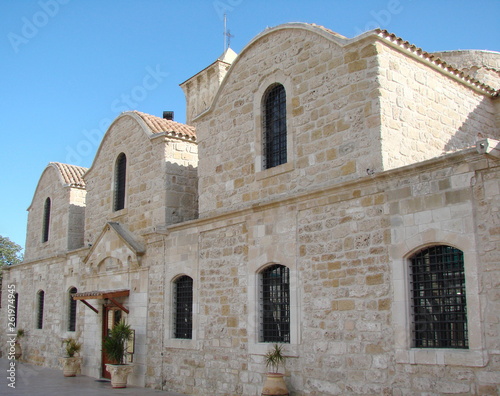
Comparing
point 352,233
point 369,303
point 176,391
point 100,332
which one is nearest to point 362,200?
point 352,233

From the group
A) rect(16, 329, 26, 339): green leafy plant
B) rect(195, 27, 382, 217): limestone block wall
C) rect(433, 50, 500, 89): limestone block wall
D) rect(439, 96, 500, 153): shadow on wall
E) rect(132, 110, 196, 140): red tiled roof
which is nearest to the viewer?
rect(195, 27, 382, 217): limestone block wall

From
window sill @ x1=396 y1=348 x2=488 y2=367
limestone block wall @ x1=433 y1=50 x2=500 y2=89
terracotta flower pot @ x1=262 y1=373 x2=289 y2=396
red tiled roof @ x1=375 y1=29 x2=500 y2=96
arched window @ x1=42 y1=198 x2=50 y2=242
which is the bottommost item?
terracotta flower pot @ x1=262 y1=373 x2=289 y2=396

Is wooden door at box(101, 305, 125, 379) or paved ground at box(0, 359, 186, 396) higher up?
wooden door at box(101, 305, 125, 379)

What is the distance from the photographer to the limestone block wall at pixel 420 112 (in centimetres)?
858

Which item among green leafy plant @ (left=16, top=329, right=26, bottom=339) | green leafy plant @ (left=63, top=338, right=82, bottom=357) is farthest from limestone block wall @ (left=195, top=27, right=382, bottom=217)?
green leafy plant @ (left=16, top=329, right=26, bottom=339)

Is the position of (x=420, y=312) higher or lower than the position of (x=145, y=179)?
lower

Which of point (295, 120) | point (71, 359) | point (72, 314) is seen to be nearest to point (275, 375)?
point (295, 120)

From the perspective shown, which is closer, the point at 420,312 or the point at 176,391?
the point at 420,312

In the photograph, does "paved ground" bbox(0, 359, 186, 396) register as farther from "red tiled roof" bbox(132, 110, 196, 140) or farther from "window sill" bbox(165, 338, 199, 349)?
"red tiled roof" bbox(132, 110, 196, 140)

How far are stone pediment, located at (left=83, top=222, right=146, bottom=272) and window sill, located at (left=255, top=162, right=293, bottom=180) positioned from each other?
4365 millimetres

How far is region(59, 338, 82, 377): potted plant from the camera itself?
49.7ft

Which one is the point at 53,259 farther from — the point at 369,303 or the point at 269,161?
the point at 369,303

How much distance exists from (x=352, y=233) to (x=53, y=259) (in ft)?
42.8

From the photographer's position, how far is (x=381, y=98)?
334 inches
